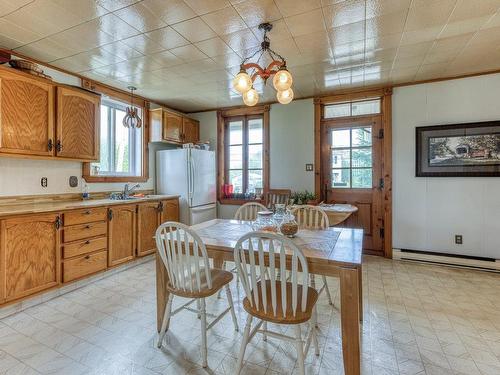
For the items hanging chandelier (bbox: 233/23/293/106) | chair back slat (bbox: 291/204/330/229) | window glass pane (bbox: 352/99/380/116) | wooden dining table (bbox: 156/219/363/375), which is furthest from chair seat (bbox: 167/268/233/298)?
window glass pane (bbox: 352/99/380/116)

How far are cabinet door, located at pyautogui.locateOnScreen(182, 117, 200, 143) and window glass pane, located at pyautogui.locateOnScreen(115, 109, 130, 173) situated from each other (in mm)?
961

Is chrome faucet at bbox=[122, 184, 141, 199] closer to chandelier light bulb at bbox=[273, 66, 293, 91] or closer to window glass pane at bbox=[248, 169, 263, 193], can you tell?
window glass pane at bbox=[248, 169, 263, 193]

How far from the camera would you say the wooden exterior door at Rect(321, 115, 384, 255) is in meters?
3.98

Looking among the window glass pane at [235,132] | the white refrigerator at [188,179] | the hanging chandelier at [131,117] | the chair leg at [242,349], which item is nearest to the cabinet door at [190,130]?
the white refrigerator at [188,179]

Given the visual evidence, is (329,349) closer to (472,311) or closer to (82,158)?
(472,311)

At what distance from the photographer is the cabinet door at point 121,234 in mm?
3217

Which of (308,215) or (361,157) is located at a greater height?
(361,157)

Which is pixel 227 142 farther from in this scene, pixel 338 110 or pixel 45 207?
pixel 45 207

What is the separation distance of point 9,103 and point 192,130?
2.82 m

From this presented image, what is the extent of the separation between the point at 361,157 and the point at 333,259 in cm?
298

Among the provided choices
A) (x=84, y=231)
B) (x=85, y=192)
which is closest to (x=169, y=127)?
(x=85, y=192)

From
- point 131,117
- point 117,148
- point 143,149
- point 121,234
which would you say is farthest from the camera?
point 143,149

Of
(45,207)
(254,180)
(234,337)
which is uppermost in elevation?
(254,180)

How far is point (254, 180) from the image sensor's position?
4.88 m
